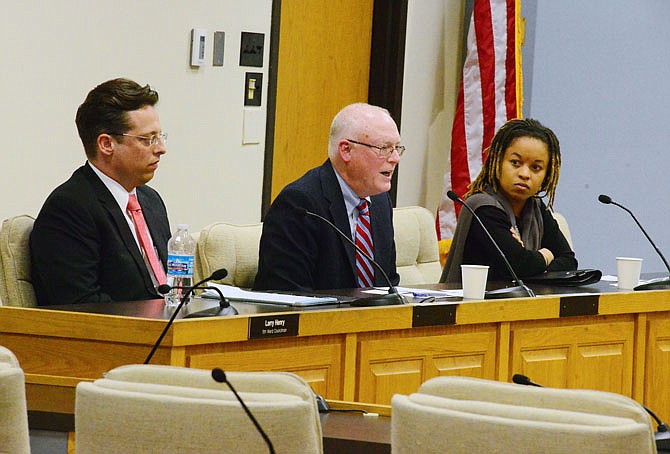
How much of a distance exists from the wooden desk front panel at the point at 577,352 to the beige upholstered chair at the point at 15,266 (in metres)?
1.51

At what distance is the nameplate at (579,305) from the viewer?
413 centimetres

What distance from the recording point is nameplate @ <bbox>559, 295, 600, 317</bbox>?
413 cm

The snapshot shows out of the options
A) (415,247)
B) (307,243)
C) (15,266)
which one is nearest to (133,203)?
(15,266)

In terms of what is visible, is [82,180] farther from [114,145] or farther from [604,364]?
[604,364]

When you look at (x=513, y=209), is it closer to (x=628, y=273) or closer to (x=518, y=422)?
(x=628, y=273)

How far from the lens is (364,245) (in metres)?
4.57

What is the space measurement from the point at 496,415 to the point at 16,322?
1.64m

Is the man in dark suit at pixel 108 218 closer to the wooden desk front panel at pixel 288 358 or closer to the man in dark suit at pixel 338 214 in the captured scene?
the man in dark suit at pixel 338 214

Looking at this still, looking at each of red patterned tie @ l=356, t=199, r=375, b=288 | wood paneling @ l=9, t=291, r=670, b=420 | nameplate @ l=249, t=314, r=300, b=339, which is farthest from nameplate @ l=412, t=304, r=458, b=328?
red patterned tie @ l=356, t=199, r=375, b=288

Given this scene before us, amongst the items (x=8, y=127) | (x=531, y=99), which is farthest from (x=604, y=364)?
(x=531, y=99)

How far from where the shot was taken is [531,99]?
7520 millimetres

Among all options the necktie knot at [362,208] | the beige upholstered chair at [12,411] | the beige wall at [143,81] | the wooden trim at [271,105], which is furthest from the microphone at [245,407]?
the wooden trim at [271,105]

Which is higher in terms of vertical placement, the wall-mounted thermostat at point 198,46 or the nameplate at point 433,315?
the wall-mounted thermostat at point 198,46

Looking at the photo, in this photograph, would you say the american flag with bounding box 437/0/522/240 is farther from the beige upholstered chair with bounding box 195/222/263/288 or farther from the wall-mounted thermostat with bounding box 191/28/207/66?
the beige upholstered chair with bounding box 195/222/263/288
